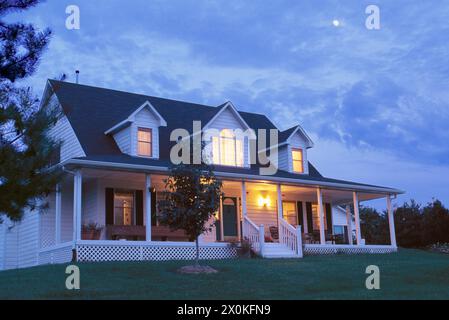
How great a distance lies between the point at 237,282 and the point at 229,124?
1242cm

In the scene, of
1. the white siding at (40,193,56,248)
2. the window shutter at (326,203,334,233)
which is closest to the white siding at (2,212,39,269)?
the white siding at (40,193,56,248)

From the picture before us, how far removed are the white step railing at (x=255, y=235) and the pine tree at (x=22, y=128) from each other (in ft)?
34.4

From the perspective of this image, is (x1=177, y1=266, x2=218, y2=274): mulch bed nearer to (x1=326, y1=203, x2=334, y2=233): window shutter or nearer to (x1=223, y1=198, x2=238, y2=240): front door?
(x1=223, y1=198, x2=238, y2=240): front door

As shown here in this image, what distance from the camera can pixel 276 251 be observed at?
74.4ft

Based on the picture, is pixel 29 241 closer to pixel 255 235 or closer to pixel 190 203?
pixel 255 235

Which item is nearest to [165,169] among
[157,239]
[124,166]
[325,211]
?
[124,166]

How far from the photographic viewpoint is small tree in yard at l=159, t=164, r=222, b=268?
17.4 meters

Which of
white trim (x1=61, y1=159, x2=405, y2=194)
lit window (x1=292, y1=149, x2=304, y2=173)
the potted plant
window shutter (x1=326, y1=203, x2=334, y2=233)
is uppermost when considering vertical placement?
lit window (x1=292, y1=149, x2=304, y2=173)

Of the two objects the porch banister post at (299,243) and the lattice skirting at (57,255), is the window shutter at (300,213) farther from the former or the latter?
the lattice skirting at (57,255)

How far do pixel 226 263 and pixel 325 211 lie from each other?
11487 millimetres

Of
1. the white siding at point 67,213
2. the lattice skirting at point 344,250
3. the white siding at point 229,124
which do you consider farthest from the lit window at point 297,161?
the white siding at point 67,213

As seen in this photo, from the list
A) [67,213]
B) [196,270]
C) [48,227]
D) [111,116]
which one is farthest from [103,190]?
[196,270]

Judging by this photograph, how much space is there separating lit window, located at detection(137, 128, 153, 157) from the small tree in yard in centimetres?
649

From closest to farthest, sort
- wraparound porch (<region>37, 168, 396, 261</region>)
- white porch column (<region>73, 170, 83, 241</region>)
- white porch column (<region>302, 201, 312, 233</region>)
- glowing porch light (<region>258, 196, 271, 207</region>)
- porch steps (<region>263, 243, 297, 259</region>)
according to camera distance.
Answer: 1. white porch column (<region>73, 170, 83, 241</region>)
2. wraparound porch (<region>37, 168, 396, 261</region>)
3. porch steps (<region>263, 243, 297, 259</region>)
4. glowing porch light (<region>258, 196, 271, 207</region>)
5. white porch column (<region>302, 201, 312, 233</region>)
